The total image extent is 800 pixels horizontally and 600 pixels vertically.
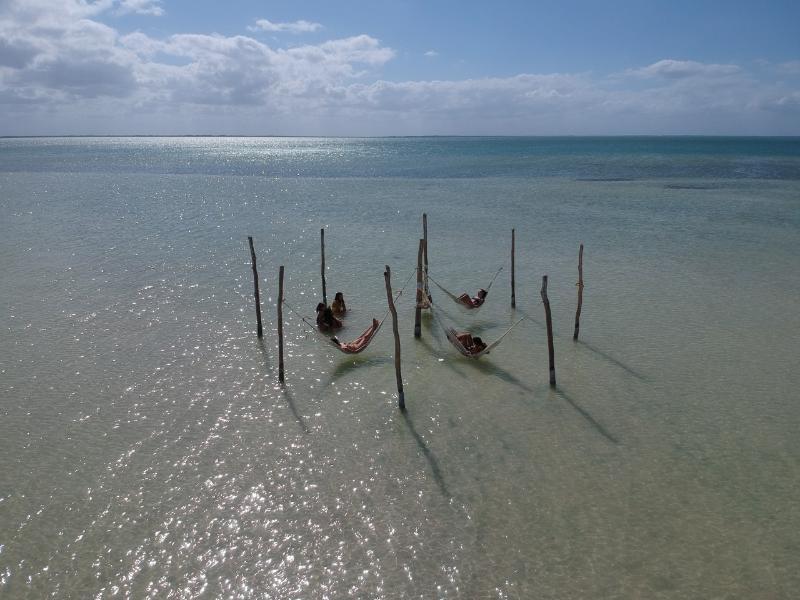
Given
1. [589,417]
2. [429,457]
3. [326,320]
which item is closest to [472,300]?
[326,320]

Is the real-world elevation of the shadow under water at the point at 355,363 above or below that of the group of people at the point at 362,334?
below

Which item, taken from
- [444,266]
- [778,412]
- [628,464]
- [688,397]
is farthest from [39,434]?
[444,266]

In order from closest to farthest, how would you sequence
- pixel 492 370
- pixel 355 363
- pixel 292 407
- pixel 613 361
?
pixel 292 407 → pixel 492 370 → pixel 613 361 → pixel 355 363

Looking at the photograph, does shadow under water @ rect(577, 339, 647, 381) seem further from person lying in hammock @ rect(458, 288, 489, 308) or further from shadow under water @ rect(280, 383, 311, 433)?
shadow under water @ rect(280, 383, 311, 433)

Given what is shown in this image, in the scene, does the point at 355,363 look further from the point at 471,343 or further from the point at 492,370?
the point at 492,370

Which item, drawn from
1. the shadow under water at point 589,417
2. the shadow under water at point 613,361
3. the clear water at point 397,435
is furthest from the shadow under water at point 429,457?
the shadow under water at point 613,361

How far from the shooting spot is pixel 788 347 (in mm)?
12242

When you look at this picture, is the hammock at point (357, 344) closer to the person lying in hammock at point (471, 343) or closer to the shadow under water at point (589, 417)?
the person lying in hammock at point (471, 343)

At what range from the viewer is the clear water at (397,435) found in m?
6.55

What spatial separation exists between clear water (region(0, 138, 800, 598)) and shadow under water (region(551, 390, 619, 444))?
7 cm

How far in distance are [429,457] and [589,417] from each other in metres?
2.87

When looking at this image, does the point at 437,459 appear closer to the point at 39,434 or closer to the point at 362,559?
the point at 362,559

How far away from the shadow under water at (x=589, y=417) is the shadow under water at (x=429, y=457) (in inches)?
107

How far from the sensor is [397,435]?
9125 millimetres
